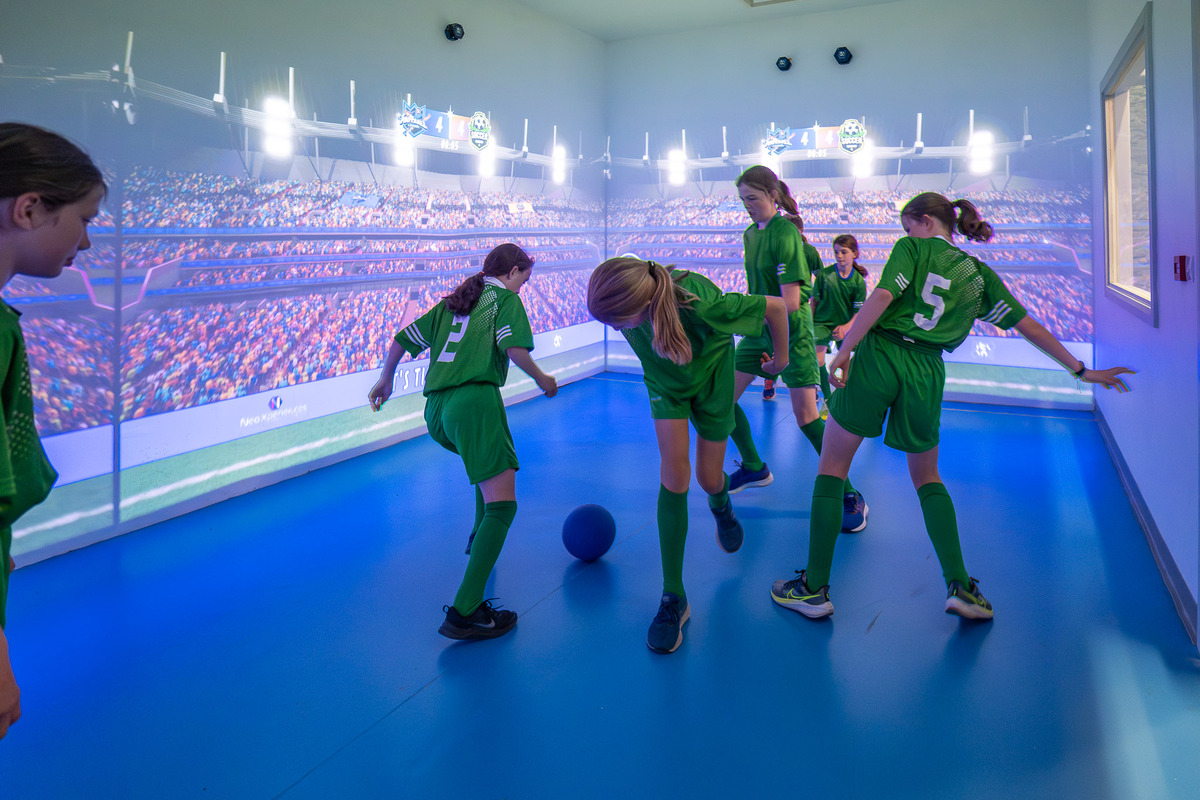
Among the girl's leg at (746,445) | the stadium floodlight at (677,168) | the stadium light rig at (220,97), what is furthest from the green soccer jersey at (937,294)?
the stadium floodlight at (677,168)

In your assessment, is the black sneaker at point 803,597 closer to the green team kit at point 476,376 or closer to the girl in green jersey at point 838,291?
the green team kit at point 476,376

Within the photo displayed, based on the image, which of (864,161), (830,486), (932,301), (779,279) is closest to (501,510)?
(830,486)

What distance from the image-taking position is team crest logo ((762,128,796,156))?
8070 millimetres

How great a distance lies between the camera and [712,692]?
97.4 inches

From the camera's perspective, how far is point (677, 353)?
8.31ft

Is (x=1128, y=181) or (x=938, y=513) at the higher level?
(x=1128, y=181)

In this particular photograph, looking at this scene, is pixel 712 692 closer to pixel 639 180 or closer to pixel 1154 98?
pixel 1154 98

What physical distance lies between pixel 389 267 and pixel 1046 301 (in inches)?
228

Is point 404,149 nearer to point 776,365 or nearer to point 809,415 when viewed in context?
point 809,415

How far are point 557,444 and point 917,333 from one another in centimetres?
342

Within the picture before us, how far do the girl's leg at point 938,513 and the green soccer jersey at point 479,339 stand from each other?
4.88 ft

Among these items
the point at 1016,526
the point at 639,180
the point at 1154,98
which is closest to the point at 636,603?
the point at 1016,526

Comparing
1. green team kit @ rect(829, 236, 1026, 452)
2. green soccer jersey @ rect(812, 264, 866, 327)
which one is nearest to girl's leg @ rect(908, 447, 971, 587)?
green team kit @ rect(829, 236, 1026, 452)

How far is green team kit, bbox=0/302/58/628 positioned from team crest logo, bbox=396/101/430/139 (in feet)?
17.3
